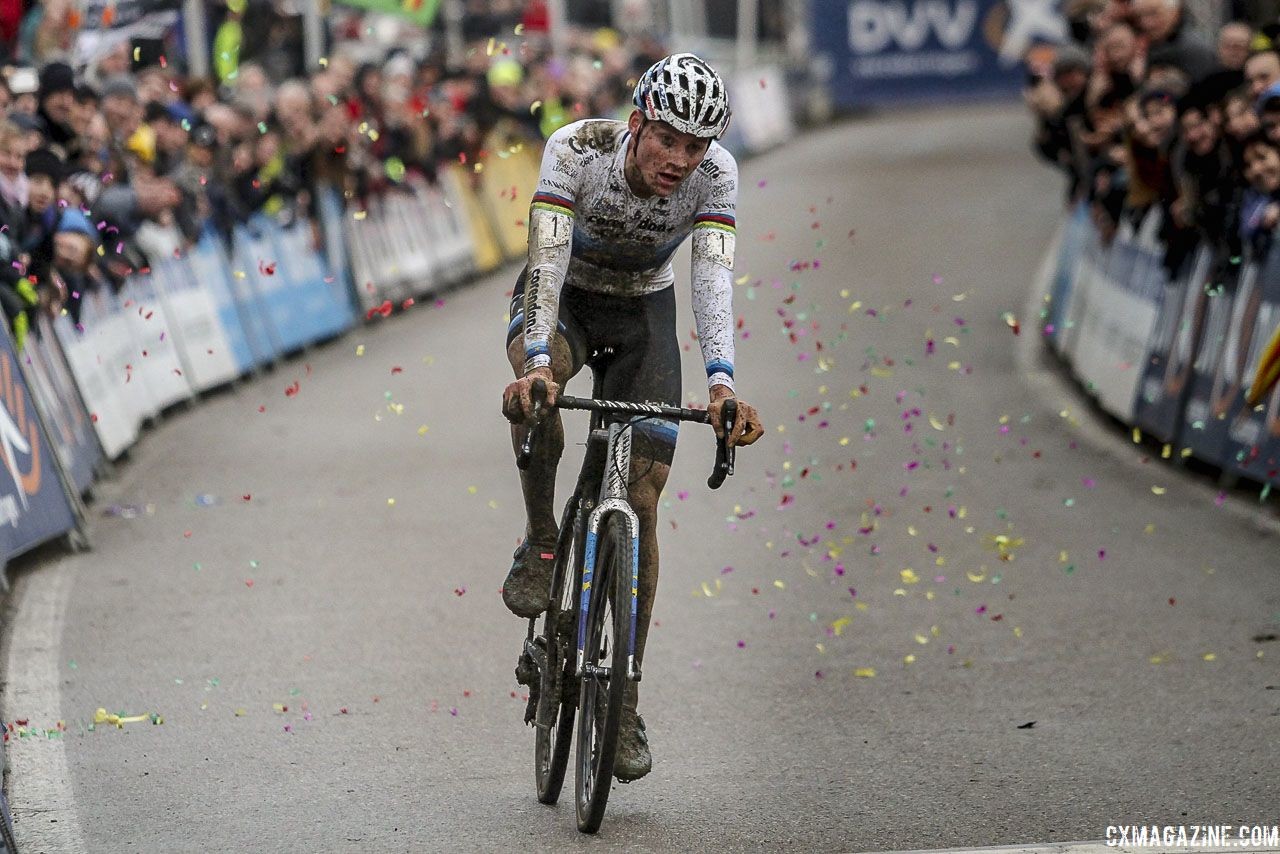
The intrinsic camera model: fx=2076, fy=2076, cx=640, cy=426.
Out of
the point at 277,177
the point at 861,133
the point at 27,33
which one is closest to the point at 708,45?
the point at 861,133

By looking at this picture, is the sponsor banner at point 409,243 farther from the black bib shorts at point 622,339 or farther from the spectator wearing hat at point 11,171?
the black bib shorts at point 622,339

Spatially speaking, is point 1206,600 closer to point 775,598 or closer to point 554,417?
point 775,598

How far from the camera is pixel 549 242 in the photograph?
6.13 metres

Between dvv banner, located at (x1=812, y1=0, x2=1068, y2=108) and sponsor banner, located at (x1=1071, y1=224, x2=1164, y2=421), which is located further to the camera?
dvv banner, located at (x1=812, y1=0, x2=1068, y2=108)

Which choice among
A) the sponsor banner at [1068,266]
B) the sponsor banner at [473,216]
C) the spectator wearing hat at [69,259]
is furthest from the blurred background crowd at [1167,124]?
the sponsor banner at [473,216]

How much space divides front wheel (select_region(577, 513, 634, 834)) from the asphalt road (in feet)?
0.52

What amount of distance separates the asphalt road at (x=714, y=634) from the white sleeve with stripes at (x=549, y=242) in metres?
1.45

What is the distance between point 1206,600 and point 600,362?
363 cm

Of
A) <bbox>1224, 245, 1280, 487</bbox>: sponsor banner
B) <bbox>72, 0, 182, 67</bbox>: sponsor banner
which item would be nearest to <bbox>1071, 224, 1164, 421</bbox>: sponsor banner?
<bbox>1224, 245, 1280, 487</bbox>: sponsor banner

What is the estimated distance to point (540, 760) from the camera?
6359 mm

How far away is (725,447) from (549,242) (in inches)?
33.3

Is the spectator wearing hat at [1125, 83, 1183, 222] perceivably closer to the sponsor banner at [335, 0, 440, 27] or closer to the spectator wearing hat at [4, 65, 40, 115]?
the spectator wearing hat at [4, 65, 40, 115]

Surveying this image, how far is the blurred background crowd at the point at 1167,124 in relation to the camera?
11102mm

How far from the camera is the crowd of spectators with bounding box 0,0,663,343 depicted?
11438mm
